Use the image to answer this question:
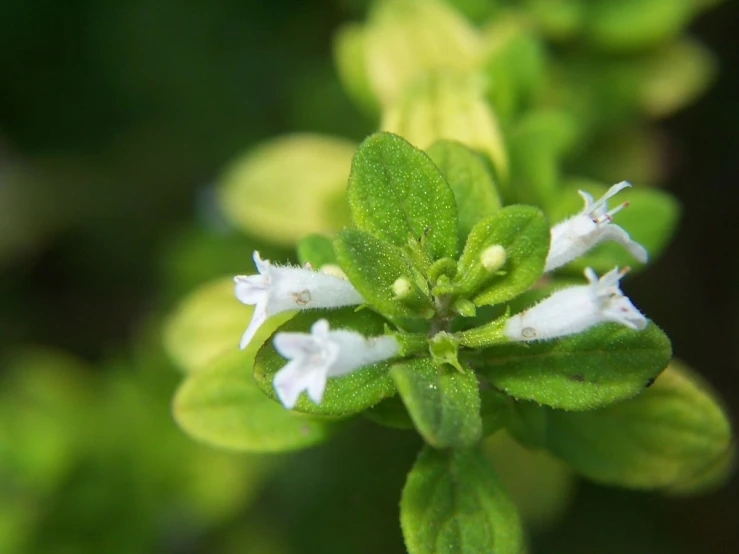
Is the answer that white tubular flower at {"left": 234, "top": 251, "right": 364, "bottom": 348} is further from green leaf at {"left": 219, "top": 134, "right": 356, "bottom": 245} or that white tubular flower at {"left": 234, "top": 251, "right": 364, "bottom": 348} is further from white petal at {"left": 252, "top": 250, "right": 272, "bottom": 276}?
green leaf at {"left": 219, "top": 134, "right": 356, "bottom": 245}

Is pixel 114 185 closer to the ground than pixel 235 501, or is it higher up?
higher up

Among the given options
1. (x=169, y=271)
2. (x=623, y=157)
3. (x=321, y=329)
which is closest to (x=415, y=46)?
(x=623, y=157)

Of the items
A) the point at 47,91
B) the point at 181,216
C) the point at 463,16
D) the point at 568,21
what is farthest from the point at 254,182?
the point at 47,91

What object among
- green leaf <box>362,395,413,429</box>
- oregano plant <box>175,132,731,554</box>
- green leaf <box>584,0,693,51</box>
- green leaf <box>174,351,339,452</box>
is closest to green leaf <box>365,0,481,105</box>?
green leaf <box>584,0,693,51</box>

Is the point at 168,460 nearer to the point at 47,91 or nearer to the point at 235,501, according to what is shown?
the point at 235,501

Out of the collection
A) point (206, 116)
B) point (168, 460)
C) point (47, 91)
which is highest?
point (47, 91)

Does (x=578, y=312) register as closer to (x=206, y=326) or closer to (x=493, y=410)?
(x=493, y=410)
